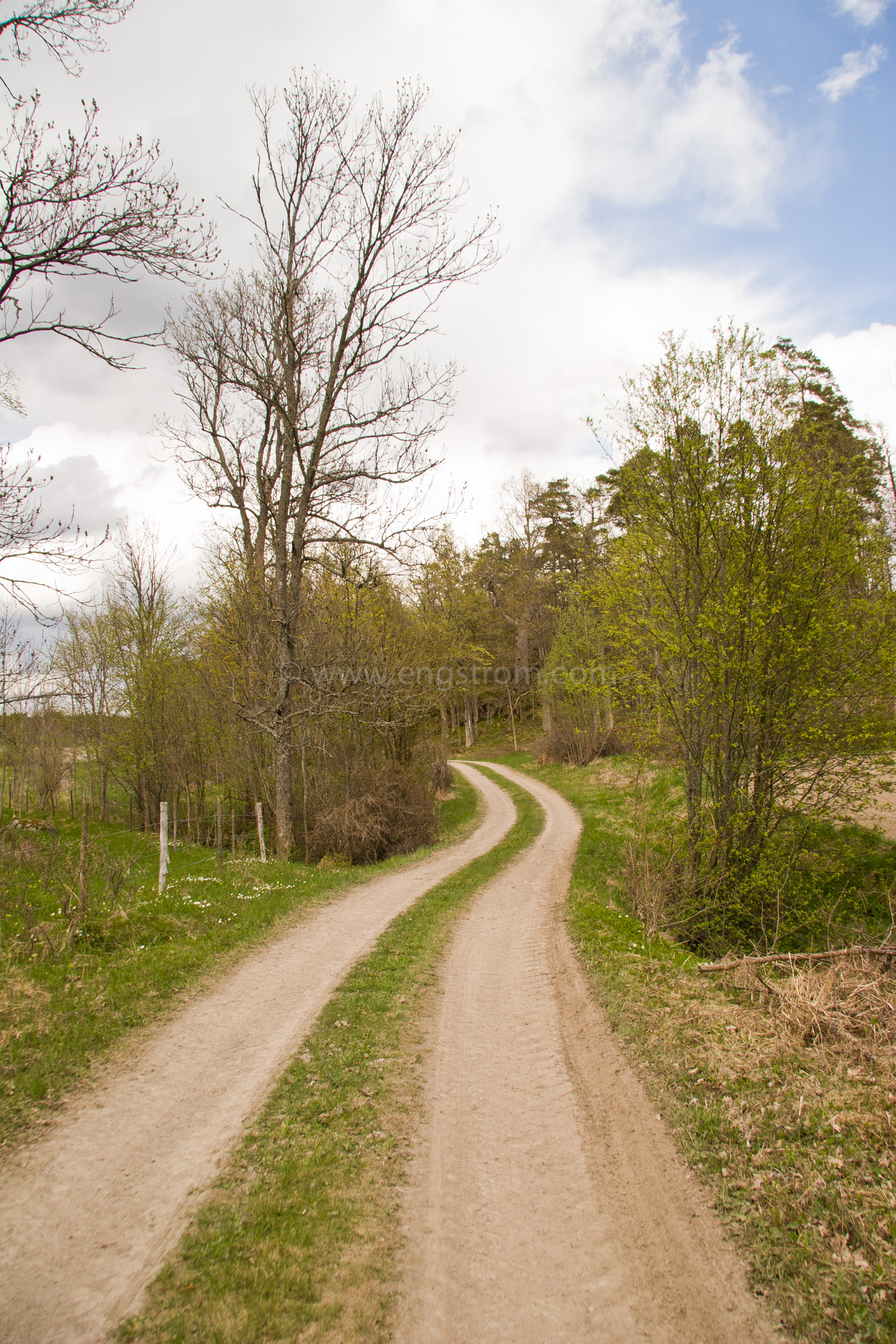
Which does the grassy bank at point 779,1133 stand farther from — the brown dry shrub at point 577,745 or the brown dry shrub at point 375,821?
the brown dry shrub at point 577,745

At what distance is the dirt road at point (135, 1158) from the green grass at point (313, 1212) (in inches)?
7.3

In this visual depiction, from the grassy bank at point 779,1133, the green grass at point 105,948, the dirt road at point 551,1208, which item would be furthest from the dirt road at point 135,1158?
the grassy bank at point 779,1133

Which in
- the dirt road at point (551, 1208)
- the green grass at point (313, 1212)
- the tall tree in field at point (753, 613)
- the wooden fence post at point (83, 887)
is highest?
the tall tree in field at point (753, 613)

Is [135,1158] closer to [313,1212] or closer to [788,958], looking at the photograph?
[313,1212]

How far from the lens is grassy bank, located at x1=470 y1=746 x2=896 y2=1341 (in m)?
3.03

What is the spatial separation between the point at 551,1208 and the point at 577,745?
26.1 meters

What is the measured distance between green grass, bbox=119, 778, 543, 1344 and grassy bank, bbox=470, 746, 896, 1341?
195cm

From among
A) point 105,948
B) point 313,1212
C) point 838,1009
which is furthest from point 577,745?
point 313,1212

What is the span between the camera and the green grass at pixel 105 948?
512cm

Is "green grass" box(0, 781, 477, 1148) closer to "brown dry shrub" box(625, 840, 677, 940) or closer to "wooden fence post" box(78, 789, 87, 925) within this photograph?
"wooden fence post" box(78, 789, 87, 925)

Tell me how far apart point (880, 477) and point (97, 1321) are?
28.2 meters

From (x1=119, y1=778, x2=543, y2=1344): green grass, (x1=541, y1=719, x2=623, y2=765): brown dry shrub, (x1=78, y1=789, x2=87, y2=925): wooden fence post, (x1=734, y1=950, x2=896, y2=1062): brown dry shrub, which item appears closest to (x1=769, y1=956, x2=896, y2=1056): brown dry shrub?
(x1=734, y1=950, x2=896, y2=1062): brown dry shrub

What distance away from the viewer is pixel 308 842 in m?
16.0

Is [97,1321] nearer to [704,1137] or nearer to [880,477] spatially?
[704,1137]
